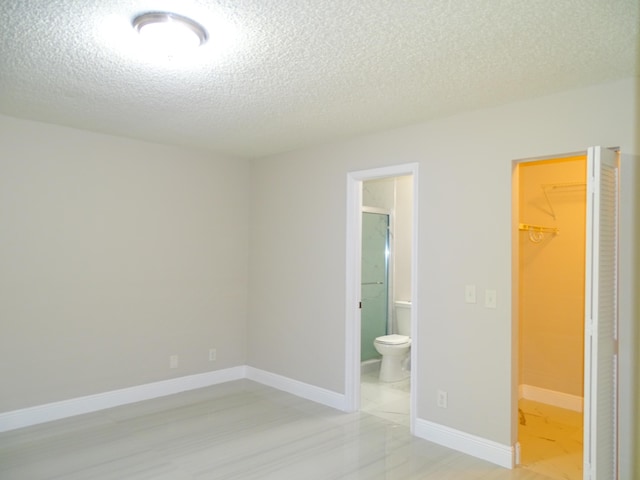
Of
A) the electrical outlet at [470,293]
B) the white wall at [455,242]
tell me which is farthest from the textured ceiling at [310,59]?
the electrical outlet at [470,293]

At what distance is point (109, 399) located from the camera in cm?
405

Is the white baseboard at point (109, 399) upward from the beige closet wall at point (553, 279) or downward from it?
downward

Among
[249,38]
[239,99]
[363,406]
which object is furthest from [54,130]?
[363,406]

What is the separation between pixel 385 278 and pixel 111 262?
10.3ft

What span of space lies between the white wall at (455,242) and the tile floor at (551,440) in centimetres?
36

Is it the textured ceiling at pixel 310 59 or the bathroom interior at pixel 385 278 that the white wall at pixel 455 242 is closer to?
the textured ceiling at pixel 310 59

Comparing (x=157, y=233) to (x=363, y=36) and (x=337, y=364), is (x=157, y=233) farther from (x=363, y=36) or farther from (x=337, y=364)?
(x=363, y=36)

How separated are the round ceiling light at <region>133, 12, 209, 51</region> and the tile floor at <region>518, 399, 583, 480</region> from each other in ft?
10.8

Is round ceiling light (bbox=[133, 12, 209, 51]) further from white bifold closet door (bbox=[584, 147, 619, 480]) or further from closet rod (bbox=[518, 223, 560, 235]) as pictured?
closet rod (bbox=[518, 223, 560, 235])

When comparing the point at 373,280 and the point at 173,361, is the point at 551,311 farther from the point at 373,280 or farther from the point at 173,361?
the point at 173,361

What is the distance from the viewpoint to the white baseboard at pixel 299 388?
13.6 feet

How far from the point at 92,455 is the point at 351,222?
8.79 feet

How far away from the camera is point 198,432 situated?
3533 mm

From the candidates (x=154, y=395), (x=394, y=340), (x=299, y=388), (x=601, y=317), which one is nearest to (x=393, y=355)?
(x=394, y=340)
